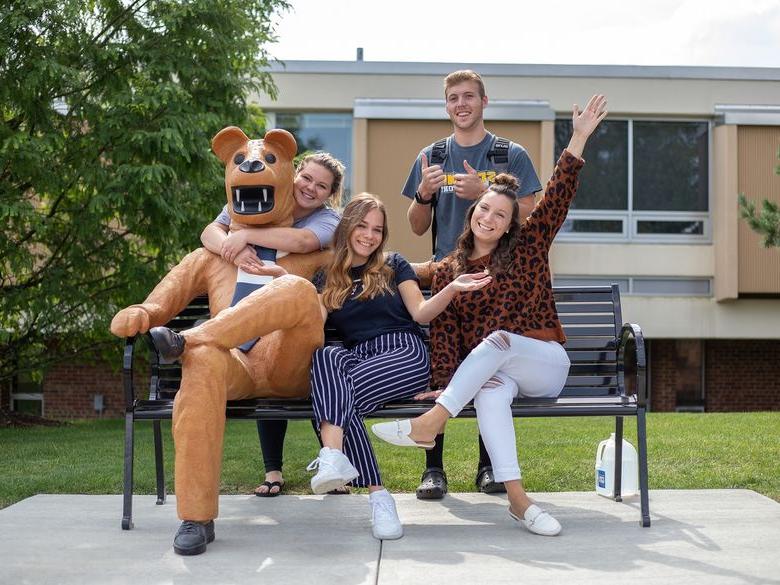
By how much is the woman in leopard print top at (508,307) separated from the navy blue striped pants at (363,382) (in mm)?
94

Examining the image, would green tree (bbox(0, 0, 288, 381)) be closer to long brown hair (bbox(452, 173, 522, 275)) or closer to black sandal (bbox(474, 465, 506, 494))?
black sandal (bbox(474, 465, 506, 494))

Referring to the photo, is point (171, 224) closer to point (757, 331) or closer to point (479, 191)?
point (479, 191)

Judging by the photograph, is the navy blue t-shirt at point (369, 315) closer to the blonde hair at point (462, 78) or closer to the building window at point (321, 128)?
the blonde hair at point (462, 78)

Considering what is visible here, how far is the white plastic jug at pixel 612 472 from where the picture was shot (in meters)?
4.52

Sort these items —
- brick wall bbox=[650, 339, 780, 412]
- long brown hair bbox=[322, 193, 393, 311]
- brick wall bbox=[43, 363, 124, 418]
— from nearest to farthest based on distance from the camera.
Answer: long brown hair bbox=[322, 193, 393, 311] < brick wall bbox=[43, 363, 124, 418] < brick wall bbox=[650, 339, 780, 412]

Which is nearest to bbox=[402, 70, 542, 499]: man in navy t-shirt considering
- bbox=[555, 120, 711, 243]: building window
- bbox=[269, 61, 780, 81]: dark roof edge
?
bbox=[269, 61, 780, 81]: dark roof edge

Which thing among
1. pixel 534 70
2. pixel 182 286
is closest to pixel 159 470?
pixel 182 286

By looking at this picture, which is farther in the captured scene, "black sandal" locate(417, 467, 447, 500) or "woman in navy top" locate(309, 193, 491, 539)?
"black sandal" locate(417, 467, 447, 500)

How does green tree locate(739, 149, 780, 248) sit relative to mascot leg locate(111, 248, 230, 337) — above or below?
above

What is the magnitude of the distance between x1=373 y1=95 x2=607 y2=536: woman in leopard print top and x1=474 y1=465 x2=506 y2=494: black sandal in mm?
804

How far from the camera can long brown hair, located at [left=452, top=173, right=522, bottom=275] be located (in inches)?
161

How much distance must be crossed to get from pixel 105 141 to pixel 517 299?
6932mm

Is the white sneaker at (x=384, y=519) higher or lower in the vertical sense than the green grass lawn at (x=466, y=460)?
higher

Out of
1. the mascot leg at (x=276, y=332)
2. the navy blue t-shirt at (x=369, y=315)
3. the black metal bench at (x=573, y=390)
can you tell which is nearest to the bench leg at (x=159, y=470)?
the black metal bench at (x=573, y=390)
